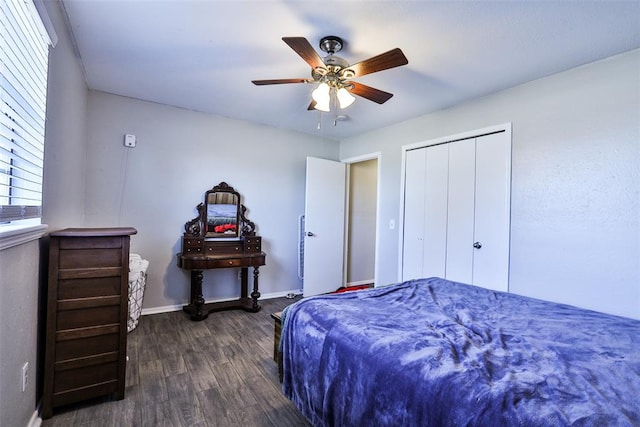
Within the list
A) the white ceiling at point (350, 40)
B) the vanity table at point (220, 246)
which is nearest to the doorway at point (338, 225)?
the vanity table at point (220, 246)

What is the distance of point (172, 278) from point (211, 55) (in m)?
2.52

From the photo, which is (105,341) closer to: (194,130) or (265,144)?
(194,130)

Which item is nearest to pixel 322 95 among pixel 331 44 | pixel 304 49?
pixel 331 44

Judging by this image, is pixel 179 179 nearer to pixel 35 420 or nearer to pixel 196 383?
pixel 196 383

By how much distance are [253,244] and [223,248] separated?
1.23 ft

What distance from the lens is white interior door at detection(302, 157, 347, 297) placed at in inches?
165

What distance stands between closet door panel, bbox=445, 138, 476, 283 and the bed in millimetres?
1088

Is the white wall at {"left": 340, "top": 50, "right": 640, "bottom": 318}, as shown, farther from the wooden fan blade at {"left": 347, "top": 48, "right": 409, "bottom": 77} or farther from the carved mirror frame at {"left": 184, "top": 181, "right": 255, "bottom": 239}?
the carved mirror frame at {"left": 184, "top": 181, "right": 255, "bottom": 239}

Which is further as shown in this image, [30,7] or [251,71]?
[251,71]

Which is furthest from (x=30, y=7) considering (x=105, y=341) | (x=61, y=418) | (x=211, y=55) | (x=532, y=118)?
(x=532, y=118)

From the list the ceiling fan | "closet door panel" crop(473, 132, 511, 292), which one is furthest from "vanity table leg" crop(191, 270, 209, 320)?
"closet door panel" crop(473, 132, 511, 292)

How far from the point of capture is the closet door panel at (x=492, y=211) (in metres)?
2.72

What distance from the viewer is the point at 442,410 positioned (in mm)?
983

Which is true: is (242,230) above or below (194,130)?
below
